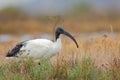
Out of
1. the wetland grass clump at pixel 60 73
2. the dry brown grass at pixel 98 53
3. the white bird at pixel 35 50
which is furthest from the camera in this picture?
the white bird at pixel 35 50

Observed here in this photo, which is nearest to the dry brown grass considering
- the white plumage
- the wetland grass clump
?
the white plumage

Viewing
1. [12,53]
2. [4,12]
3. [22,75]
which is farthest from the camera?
[4,12]

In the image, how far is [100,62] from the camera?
30.3 feet

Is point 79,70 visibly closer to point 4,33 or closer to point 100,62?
point 100,62

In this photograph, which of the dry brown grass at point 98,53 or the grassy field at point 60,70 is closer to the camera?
the grassy field at point 60,70

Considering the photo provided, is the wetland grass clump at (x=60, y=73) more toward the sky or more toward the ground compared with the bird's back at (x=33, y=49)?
more toward the ground

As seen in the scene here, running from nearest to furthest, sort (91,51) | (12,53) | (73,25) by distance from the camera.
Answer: (12,53) → (91,51) → (73,25)

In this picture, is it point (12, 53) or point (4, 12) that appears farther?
point (4, 12)

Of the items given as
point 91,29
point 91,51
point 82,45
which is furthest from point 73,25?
point 91,51

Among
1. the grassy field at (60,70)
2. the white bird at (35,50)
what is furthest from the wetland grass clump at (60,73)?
the white bird at (35,50)

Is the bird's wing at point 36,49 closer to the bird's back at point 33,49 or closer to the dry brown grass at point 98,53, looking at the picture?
the bird's back at point 33,49

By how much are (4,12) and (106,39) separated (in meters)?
17.7

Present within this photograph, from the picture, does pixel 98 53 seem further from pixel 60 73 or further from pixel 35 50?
pixel 60 73

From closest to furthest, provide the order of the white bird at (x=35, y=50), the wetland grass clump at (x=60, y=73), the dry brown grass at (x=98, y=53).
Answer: the wetland grass clump at (x=60, y=73) < the dry brown grass at (x=98, y=53) < the white bird at (x=35, y=50)
